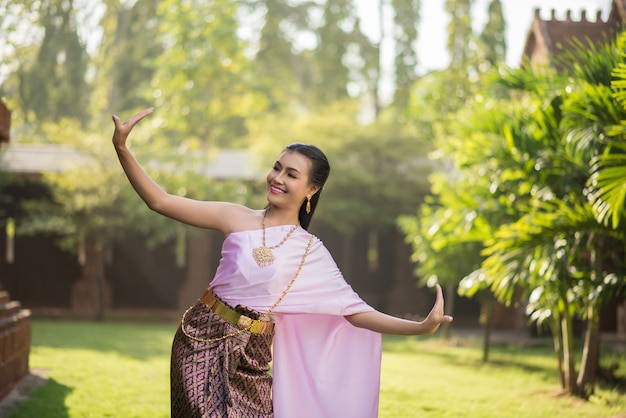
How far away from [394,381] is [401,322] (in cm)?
648

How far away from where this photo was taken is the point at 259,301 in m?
3.83

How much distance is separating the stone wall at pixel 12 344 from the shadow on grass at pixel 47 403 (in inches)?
9.2

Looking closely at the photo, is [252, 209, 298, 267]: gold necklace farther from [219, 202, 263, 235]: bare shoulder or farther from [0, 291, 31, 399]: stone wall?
[0, 291, 31, 399]: stone wall

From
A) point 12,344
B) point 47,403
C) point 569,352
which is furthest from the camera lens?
point 569,352

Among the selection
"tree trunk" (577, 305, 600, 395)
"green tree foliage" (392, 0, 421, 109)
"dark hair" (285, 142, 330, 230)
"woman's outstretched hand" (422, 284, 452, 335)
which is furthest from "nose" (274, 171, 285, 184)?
"green tree foliage" (392, 0, 421, 109)

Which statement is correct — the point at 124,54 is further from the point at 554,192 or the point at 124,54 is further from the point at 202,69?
the point at 554,192

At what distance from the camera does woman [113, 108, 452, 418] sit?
3795mm

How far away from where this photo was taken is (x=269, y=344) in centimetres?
400

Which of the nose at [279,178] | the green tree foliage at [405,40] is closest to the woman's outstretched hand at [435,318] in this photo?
the nose at [279,178]

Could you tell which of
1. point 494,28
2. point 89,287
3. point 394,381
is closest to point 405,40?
point 494,28

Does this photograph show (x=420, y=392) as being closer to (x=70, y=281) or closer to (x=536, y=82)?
(x=536, y=82)

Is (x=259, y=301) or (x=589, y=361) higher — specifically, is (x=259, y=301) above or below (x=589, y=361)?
above

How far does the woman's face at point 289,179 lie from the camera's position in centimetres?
386

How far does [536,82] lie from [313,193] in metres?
4.96
